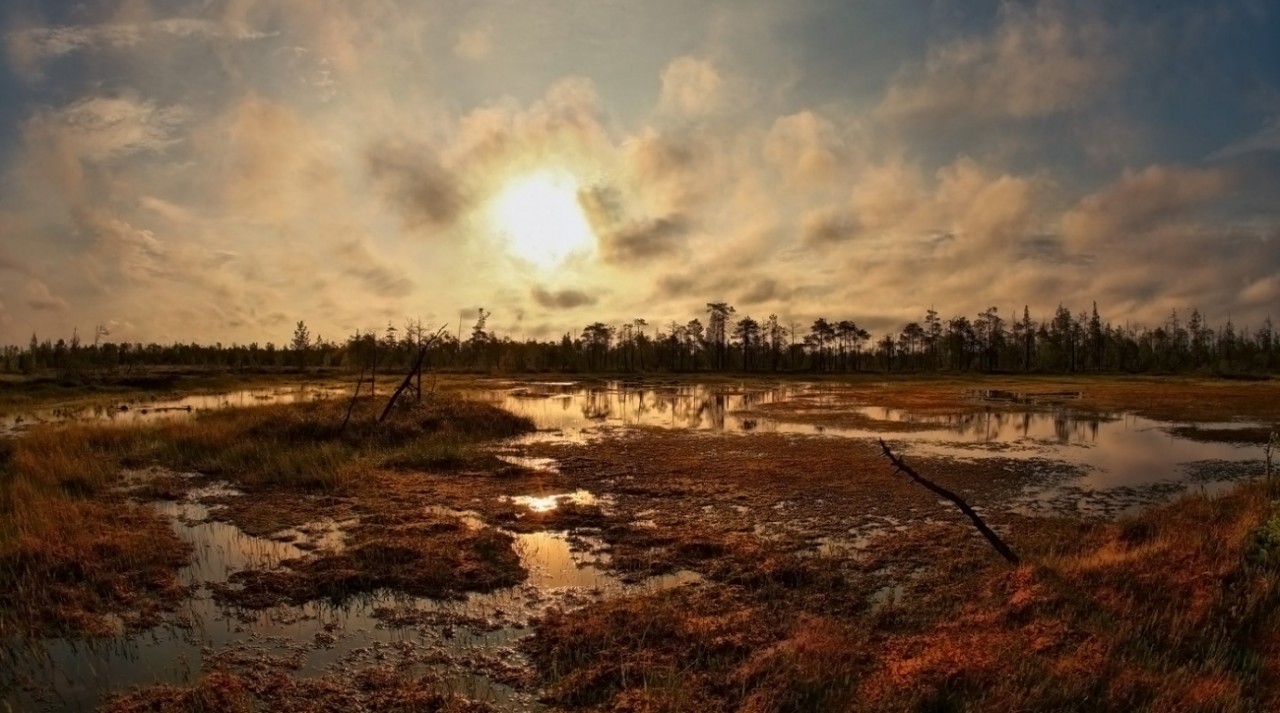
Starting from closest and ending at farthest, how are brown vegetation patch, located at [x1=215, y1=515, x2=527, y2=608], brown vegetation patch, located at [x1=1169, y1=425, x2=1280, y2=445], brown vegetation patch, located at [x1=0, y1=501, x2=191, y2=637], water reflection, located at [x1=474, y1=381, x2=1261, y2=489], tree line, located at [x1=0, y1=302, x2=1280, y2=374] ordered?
brown vegetation patch, located at [x1=0, y1=501, x2=191, y2=637], brown vegetation patch, located at [x1=215, y1=515, x2=527, y2=608], water reflection, located at [x1=474, y1=381, x2=1261, y2=489], brown vegetation patch, located at [x1=1169, y1=425, x2=1280, y2=445], tree line, located at [x1=0, y1=302, x2=1280, y2=374]

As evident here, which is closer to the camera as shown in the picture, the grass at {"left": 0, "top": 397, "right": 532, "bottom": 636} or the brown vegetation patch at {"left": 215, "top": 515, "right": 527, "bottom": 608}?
the grass at {"left": 0, "top": 397, "right": 532, "bottom": 636}

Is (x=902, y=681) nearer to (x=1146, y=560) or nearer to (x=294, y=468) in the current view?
(x=1146, y=560)

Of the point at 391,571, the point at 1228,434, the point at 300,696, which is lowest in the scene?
the point at 300,696

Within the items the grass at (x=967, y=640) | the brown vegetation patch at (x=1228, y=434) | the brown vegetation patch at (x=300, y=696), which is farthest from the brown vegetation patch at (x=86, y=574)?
the brown vegetation patch at (x=1228, y=434)

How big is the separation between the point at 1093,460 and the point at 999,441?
5930 mm

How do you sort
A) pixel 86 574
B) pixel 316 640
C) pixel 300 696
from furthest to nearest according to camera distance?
pixel 86 574, pixel 316 640, pixel 300 696

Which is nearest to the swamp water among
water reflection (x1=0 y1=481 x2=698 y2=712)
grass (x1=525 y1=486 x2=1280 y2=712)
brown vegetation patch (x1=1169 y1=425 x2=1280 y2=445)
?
water reflection (x1=0 y1=481 x2=698 y2=712)

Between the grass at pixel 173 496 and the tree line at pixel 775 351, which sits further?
the tree line at pixel 775 351

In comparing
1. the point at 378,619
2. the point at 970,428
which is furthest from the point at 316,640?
the point at 970,428

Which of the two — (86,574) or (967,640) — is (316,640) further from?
(967,640)

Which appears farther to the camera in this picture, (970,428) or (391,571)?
(970,428)

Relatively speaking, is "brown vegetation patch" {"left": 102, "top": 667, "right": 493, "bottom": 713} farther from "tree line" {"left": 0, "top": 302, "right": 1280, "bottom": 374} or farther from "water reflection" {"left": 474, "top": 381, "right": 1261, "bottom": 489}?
"tree line" {"left": 0, "top": 302, "right": 1280, "bottom": 374}

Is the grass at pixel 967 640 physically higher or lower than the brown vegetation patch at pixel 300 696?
higher

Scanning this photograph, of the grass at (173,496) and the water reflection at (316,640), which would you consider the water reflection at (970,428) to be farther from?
the water reflection at (316,640)
